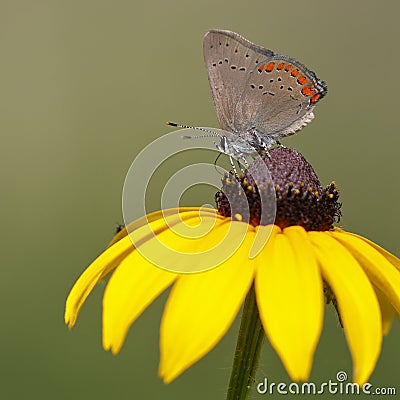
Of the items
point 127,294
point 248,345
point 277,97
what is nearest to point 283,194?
point 277,97

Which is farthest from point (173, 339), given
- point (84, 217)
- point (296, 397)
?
point (84, 217)

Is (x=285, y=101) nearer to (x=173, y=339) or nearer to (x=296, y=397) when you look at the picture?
(x=173, y=339)

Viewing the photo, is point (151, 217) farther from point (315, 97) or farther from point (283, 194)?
point (315, 97)

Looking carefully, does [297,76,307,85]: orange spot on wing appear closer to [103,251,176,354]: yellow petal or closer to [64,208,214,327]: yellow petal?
[64,208,214,327]: yellow petal

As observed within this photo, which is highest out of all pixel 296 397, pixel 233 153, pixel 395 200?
pixel 233 153

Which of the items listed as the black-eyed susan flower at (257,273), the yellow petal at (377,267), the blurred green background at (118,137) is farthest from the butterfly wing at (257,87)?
the blurred green background at (118,137)
